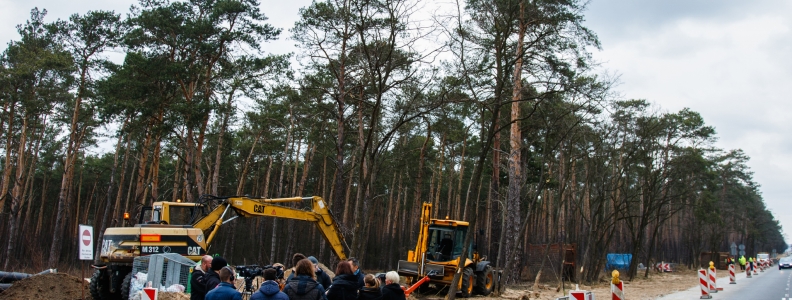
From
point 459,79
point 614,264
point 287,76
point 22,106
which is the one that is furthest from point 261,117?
point 614,264

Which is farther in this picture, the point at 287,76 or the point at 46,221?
the point at 46,221

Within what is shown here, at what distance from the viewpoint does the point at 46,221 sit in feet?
163

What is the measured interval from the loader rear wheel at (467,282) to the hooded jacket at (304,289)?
1112 cm

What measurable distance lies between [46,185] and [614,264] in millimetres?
Answer: 44044

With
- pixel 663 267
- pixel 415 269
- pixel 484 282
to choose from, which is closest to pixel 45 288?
pixel 415 269

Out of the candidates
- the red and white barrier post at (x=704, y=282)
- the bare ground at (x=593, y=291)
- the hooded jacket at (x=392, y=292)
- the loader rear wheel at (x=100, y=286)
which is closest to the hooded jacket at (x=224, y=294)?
the hooded jacket at (x=392, y=292)

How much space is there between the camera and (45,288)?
1268 cm

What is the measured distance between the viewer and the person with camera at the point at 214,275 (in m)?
6.46

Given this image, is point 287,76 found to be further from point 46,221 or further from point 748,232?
point 748,232

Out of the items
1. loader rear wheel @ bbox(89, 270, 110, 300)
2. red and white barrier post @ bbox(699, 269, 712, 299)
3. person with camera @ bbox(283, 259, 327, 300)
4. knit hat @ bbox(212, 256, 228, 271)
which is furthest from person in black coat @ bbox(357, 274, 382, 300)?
red and white barrier post @ bbox(699, 269, 712, 299)

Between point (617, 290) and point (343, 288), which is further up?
point (343, 288)

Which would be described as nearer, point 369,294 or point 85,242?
point 369,294

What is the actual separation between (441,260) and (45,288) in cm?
972

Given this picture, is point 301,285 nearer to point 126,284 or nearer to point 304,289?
point 304,289
